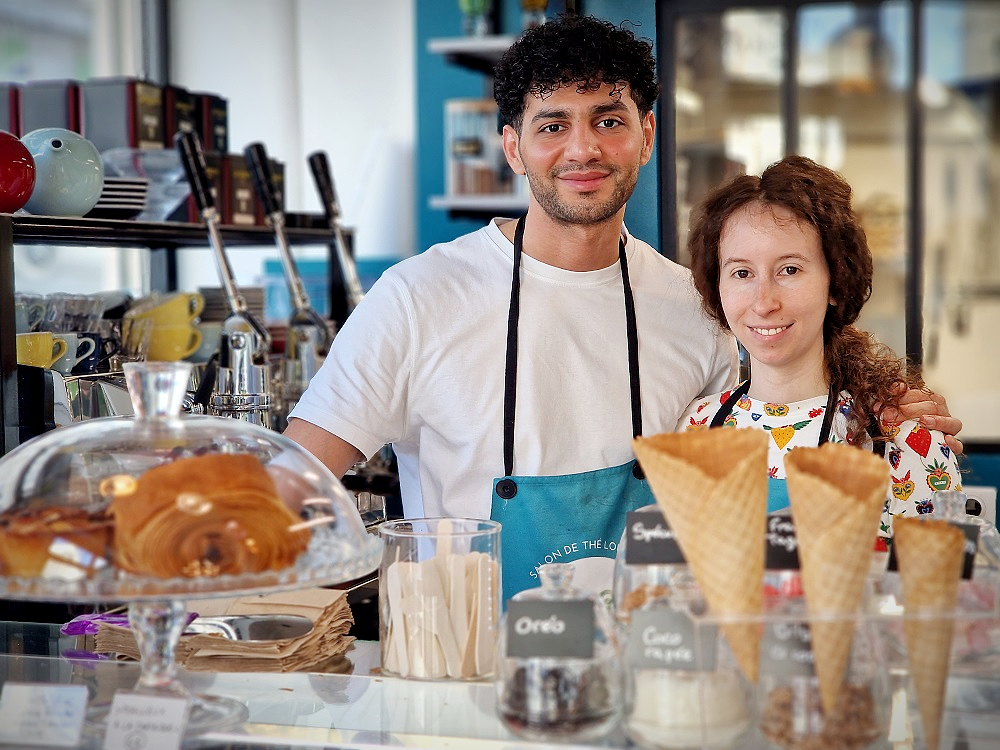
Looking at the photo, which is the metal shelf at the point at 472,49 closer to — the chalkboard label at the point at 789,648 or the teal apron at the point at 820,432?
the teal apron at the point at 820,432

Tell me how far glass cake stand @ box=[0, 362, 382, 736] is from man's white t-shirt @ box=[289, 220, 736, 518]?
0.70m

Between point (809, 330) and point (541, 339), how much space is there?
0.45 metres

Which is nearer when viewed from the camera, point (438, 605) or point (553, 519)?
point (438, 605)

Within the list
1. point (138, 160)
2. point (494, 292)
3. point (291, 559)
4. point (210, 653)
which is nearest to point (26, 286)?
point (138, 160)

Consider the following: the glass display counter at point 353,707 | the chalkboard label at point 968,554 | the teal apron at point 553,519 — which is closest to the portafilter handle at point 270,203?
the teal apron at point 553,519

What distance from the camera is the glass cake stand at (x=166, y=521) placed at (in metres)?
1.07

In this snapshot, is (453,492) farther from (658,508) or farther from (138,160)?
(138,160)

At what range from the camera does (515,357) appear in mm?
1958

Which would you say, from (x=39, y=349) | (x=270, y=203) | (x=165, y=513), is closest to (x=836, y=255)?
(x=165, y=513)

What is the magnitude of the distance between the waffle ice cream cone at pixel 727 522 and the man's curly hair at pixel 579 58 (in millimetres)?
1063

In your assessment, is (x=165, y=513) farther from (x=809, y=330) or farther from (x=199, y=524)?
(x=809, y=330)

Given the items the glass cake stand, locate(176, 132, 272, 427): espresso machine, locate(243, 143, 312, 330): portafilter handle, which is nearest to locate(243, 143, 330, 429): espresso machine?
locate(243, 143, 312, 330): portafilter handle

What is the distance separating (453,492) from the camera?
1.98 m

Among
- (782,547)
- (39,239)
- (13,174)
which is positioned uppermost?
(13,174)
